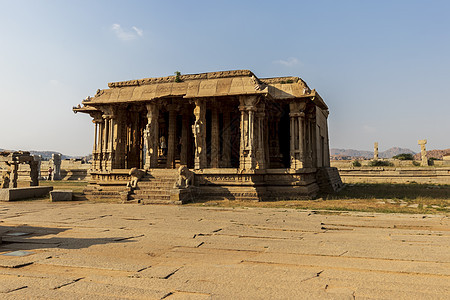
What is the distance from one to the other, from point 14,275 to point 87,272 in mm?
1020

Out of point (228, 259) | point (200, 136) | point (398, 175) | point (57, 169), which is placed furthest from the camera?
point (57, 169)

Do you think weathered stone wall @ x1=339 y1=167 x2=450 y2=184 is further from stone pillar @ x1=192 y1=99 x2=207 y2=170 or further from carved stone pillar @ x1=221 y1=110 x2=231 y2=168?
stone pillar @ x1=192 y1=99 x2=207 y2=170

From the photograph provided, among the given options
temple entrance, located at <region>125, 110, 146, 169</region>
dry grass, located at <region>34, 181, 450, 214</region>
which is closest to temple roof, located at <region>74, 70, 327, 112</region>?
temple entrance, located at <region>125, 110, 146, 169</region>

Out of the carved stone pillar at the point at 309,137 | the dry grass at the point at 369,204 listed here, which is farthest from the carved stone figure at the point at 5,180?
the carved stone pillar at the point at 309,137

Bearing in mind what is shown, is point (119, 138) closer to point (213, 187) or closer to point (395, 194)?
point (213, 187)

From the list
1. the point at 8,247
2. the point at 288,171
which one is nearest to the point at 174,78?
the point at 288,171

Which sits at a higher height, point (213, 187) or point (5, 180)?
point (5, 180)

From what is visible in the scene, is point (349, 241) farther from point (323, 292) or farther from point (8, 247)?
point (8, 247)

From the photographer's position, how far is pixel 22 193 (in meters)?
18.2

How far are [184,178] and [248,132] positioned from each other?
432 centimetres

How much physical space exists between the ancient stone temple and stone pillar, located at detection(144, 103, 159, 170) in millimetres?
60

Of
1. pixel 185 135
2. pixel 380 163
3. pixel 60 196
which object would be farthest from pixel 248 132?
pixel 380 163

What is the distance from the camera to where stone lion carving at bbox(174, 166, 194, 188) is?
53.1 ft

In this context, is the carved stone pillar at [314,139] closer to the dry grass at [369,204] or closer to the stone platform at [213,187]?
the stone platform at [213,187]
